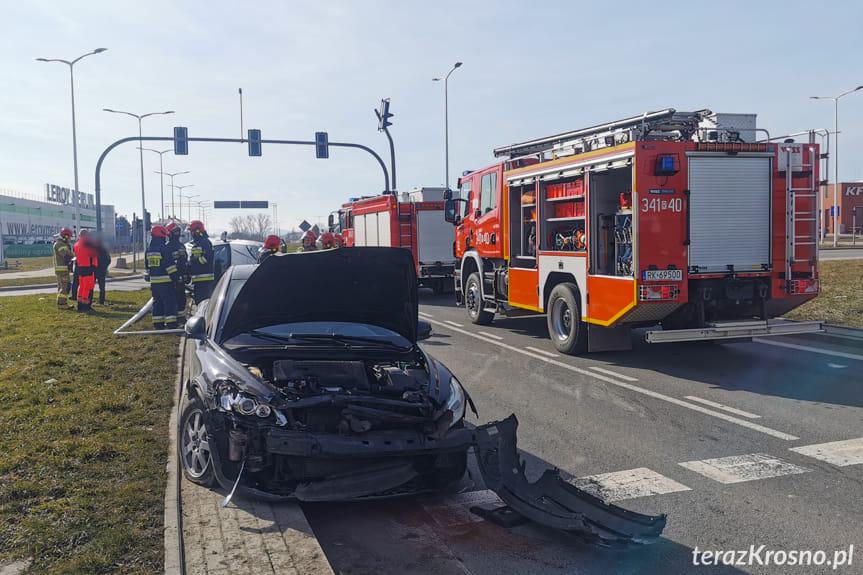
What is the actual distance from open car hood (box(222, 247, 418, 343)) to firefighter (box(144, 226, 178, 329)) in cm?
775

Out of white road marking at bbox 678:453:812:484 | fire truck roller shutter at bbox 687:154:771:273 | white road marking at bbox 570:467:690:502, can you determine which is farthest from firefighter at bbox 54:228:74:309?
white road marking at bbox 678:453:812:484

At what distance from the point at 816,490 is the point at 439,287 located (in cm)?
1742

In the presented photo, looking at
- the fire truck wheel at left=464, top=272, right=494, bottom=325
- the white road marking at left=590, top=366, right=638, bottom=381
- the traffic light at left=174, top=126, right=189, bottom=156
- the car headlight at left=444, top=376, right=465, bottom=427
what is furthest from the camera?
the traffic light at left=174, top=126, right=189, bottom=156

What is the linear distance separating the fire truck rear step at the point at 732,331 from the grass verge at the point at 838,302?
371cm

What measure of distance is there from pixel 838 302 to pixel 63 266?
17000 millimetres

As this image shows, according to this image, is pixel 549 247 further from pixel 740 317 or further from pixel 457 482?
pixel 457 482

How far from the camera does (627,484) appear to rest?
523 cm

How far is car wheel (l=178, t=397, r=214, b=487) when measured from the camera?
500 cm

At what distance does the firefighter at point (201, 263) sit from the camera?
44.3 feet

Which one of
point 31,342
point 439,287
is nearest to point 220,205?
point 439,287

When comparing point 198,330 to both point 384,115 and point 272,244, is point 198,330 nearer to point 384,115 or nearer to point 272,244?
point 272,244

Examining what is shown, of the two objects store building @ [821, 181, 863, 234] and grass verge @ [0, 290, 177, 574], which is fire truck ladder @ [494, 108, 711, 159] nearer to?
grass verge @ [0, 290, 177, 574]

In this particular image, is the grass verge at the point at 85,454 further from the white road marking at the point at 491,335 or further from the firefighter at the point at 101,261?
the firefighter at the point at 101,261

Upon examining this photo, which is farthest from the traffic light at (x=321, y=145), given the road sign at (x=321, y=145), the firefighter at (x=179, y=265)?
the firefighter at (x=179, y=265)
